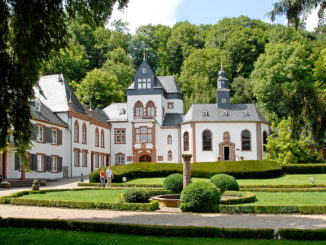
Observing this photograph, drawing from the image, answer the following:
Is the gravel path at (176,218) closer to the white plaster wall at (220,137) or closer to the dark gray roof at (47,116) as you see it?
the dark gray roof at (47,116)

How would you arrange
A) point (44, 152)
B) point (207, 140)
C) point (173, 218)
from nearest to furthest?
point (173, 218) → point (44, 152) → point (207, 140)

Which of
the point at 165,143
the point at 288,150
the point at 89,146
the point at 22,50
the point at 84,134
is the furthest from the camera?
the point at 165,143

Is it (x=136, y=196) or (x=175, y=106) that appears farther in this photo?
(x=175, y=106)

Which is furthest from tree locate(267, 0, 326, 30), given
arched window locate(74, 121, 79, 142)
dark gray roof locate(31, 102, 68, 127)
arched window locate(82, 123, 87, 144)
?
arched window locate(82, 123, 87, 144)

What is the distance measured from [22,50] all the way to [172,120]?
4265 centimetres

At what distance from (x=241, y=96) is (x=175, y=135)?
70.9ft

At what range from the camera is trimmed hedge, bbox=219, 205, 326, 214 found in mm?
15367

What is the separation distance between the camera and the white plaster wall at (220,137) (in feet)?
159

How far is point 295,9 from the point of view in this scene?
10.8 meters

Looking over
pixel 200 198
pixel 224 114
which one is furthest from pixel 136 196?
pixel 224 114

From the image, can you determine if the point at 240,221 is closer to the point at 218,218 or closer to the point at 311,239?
the point at 218,218

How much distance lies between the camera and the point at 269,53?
203 feet

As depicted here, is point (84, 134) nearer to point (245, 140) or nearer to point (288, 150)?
point (245, 140)

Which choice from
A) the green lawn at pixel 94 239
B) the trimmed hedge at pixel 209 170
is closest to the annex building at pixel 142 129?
the trimmed hedge at pixel 209 170
